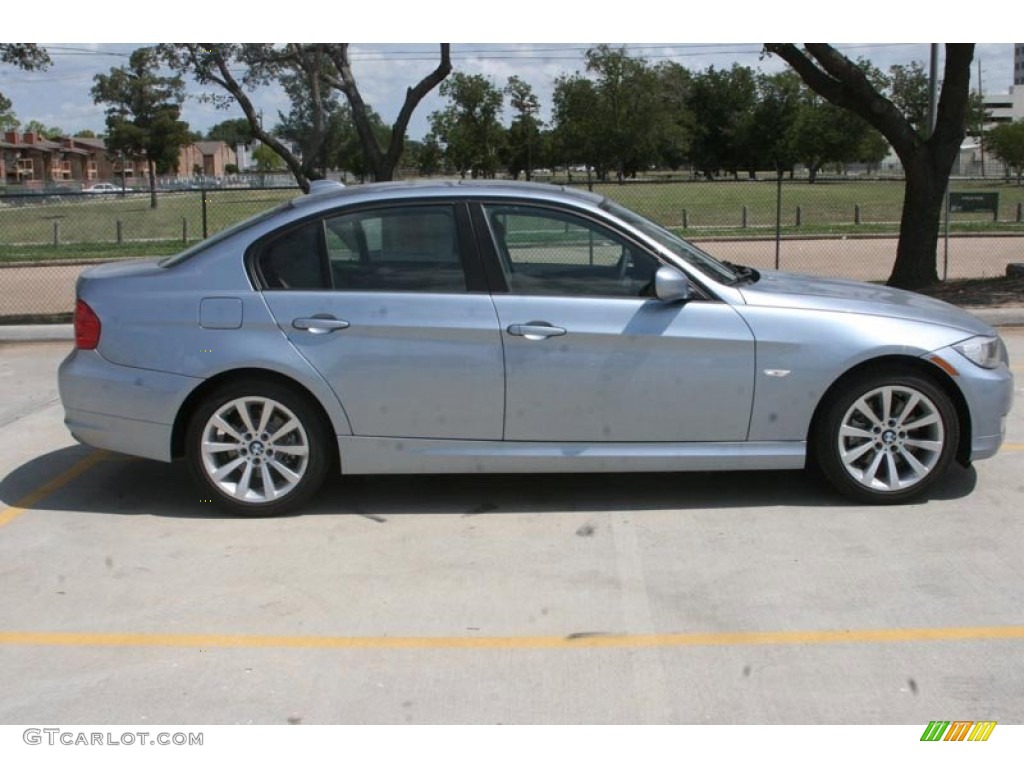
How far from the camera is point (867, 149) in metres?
50.7

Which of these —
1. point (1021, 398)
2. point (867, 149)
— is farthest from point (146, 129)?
point (1021, 398)

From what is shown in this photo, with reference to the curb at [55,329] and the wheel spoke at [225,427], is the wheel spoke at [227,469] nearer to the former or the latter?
the wheel spoke at [225,427]

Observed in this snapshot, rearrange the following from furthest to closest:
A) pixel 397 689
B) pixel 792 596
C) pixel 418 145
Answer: pixel 418 145 → pixel 792 596 → pixel 397 689

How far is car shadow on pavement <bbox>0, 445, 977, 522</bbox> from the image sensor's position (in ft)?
19.2

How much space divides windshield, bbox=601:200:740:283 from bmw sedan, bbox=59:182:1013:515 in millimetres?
96

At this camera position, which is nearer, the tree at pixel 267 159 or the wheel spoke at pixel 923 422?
the wheel spoke at pixel 923 422

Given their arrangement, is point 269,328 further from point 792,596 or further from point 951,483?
point 951,483

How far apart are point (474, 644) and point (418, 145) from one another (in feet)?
93.6

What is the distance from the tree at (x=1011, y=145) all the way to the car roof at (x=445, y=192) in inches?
2307

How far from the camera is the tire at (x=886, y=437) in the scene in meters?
5.53

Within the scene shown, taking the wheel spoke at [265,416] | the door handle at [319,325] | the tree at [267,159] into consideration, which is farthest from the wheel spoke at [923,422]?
the tree at [267,159]

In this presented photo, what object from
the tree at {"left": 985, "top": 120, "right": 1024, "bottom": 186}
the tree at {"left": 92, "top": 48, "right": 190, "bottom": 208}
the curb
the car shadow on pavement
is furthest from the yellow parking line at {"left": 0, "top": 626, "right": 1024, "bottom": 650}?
the tree at {"left": 985, "top": 120, "right": 1024, "bottom": 186}

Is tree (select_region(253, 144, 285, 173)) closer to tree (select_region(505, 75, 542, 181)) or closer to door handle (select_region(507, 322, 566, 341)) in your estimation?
tree (select_region(505, 75, 542, 181))

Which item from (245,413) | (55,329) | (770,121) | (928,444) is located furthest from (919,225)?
(770,121)
